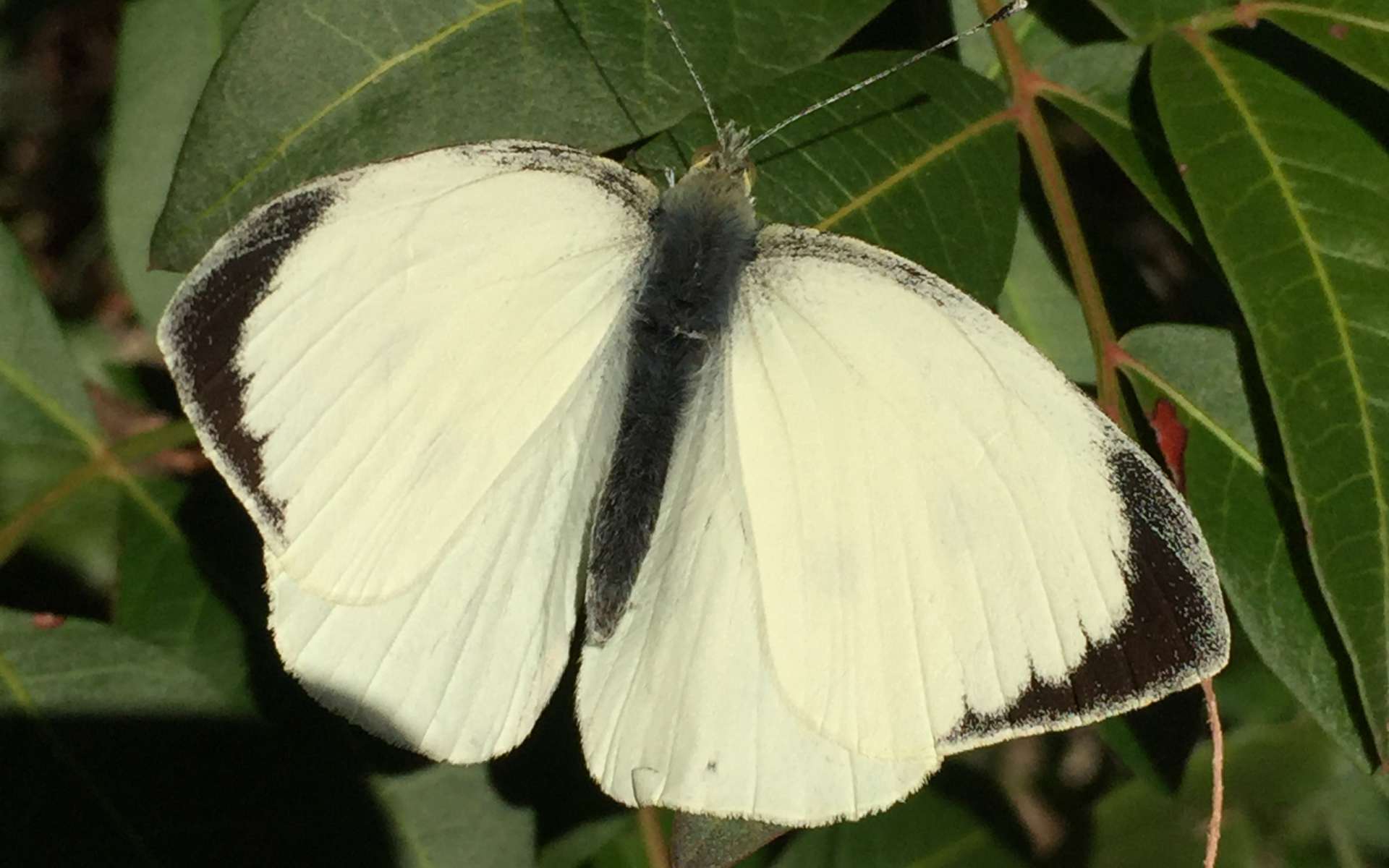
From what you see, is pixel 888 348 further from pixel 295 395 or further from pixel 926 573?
pixel 295 395

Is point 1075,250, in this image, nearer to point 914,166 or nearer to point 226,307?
point 914,166

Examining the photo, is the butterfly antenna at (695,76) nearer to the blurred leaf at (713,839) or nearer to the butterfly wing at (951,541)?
the butterfly wing at (951,541)

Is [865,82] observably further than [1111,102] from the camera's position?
No

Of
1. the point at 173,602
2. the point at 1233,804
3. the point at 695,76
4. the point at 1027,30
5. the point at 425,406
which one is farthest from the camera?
the point at 1233,804

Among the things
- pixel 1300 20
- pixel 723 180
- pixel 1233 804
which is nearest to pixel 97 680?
pixel 723 180

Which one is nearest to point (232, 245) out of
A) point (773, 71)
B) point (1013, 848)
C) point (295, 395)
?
point (295, 395)

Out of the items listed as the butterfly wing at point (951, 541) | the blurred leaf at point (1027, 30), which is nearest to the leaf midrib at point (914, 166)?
the butterfly wing at point (951, 541)

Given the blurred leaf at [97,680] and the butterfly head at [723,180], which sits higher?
the butterfly head at [723,180]
